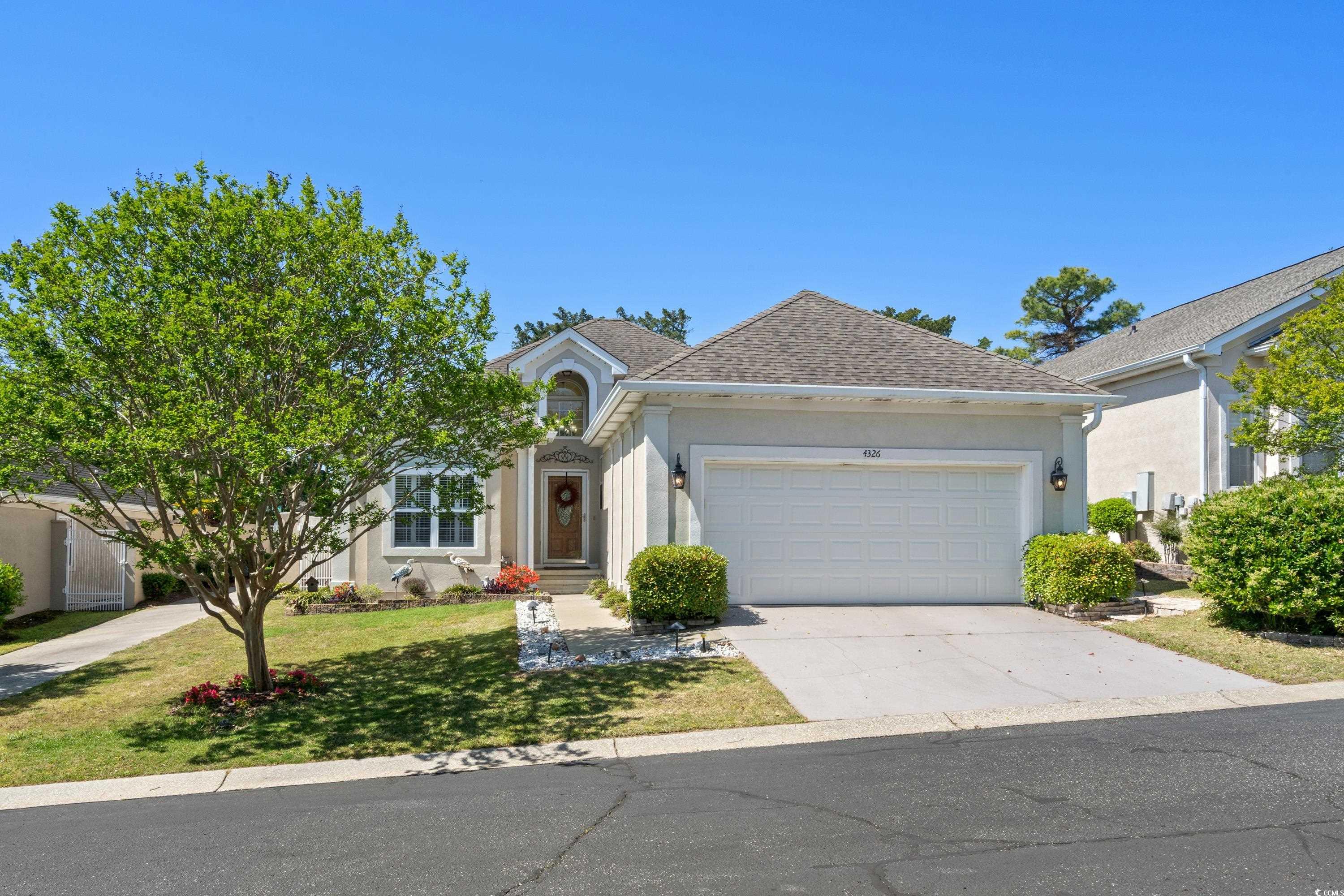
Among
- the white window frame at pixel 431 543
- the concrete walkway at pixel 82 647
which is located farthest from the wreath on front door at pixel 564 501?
the concrete walkway at pixel 82 647

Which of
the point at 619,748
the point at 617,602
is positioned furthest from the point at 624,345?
the point at 619,748

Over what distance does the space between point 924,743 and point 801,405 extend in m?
6.36

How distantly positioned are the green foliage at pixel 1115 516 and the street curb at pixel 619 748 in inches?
403

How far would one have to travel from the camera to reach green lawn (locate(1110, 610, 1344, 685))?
329 inches

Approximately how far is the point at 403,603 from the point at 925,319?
109ft

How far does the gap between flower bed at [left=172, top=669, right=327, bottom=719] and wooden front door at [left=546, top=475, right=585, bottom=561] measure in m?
9.81

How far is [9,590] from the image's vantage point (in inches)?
528

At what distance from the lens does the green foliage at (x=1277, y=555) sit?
30.3 feet

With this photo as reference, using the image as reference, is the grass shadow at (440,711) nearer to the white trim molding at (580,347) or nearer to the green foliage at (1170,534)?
the white trim molding at (580,347)

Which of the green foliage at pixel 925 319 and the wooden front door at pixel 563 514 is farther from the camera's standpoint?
the green foliage at pixel 925 319

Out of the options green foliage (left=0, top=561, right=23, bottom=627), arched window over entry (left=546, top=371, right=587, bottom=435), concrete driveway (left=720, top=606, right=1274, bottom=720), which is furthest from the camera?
arched window over entry (left=546, top=371, right=587, bottom=435)

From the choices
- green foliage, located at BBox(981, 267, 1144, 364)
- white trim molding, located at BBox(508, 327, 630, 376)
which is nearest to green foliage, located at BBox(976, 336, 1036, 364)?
green foliage, located at BBox(981, 267, 1144, 364)

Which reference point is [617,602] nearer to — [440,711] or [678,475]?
[678,475]

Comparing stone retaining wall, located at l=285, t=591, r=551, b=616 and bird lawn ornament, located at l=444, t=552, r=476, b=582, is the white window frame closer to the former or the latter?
bird lawn ornament, located at l=444, t=552, r=476, b=582
